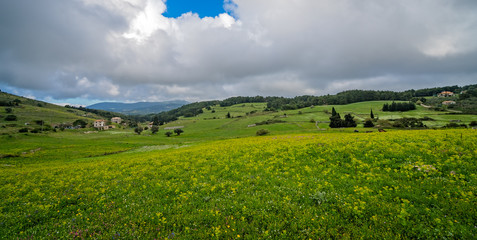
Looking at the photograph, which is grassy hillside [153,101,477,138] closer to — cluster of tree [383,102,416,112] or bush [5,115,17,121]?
cluster of tree [383,102,416,112]

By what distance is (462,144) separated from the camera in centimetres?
1353

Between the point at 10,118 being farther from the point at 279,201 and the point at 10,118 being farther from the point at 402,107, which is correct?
the point at 402,107

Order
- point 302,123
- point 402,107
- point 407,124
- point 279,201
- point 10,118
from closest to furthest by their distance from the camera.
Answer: point 279,201 → point 407,124 → point 302,123 → point 10,118 → point 402,107

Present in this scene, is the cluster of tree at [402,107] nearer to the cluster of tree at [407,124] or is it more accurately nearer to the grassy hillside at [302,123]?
the grassy hillside at [302,123]

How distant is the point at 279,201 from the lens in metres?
9.08

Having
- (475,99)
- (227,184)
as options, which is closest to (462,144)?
(227,184)

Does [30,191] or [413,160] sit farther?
[30,191]

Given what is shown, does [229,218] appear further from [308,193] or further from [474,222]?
[474,222]

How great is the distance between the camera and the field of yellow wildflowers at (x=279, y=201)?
6.92 metres

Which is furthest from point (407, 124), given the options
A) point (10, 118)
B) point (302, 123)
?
point (10, 118)

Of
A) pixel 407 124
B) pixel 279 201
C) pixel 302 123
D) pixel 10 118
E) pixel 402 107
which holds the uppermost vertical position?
pixel 10 118

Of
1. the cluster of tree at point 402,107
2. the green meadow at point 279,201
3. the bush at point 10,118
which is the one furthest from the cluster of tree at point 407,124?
the bush at point 10,118

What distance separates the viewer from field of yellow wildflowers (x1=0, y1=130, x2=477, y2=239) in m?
6.92

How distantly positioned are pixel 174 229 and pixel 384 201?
9.46m
